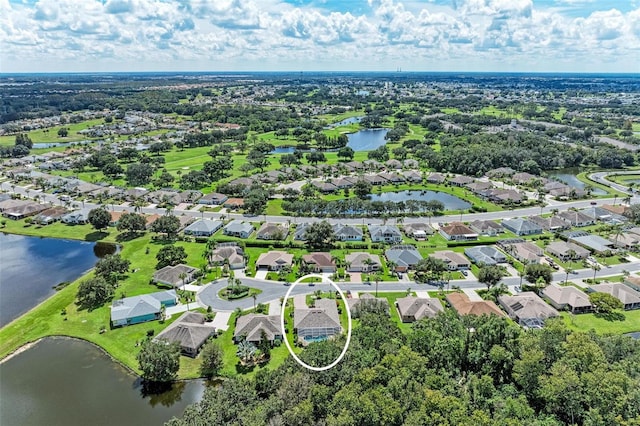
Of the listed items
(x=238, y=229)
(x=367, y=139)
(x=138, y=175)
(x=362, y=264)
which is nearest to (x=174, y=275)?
(x=238, y=229)

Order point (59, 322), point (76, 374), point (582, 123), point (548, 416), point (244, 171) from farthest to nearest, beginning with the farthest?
point (582, 123) < point (244, 171) < point (59, 322) < point (76, 374) < point (548, 416)

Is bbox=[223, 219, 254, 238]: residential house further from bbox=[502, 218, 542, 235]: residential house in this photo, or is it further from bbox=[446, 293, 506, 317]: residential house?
bbox=[502, 218, 542, 235]: residential house

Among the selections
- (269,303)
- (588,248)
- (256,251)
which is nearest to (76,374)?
(269,303)

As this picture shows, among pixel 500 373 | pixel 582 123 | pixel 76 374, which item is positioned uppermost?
pixel 582 123

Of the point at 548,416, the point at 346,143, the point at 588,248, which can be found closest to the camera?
the point at 548,416

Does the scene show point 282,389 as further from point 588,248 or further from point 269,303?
point 588,248

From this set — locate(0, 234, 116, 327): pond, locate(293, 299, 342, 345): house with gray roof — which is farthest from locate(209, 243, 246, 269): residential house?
locate(0, 234, 116, 327): pond

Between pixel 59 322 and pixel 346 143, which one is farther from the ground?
pixel 346 143

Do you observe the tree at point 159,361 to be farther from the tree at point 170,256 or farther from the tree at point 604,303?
the tree at point 604,303
